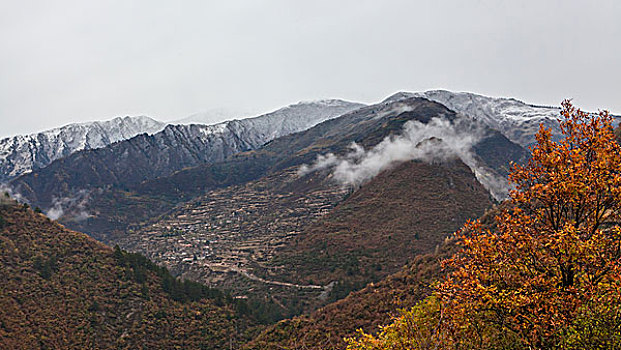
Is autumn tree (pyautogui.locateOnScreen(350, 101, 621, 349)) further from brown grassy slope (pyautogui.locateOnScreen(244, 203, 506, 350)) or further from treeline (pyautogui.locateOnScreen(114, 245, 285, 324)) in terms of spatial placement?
treeline (pyautogui.locateOnScreen(114, 245, 285, 324))

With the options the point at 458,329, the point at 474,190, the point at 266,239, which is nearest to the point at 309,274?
the point at 266,239

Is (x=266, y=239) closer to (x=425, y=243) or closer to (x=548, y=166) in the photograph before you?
(x=425, y=243)

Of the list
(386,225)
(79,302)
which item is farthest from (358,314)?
(386,225)

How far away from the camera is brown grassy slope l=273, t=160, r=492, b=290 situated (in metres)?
114

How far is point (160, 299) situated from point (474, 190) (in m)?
130

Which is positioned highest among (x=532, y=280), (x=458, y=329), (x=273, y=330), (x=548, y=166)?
(x=548, y=166)

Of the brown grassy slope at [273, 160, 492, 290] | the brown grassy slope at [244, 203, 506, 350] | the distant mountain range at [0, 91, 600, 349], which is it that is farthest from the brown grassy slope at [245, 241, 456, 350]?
the brown grassy slope at [273, 160, 492, 290]

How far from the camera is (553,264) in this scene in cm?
1261

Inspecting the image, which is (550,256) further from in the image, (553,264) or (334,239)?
(334,239)

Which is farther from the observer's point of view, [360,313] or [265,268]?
[265,268]

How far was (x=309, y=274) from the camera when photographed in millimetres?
117500

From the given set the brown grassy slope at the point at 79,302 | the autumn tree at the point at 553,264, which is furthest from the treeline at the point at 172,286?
the autumn tree at the point at 553,264

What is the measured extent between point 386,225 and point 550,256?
404ft

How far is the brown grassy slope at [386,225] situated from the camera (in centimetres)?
11356
